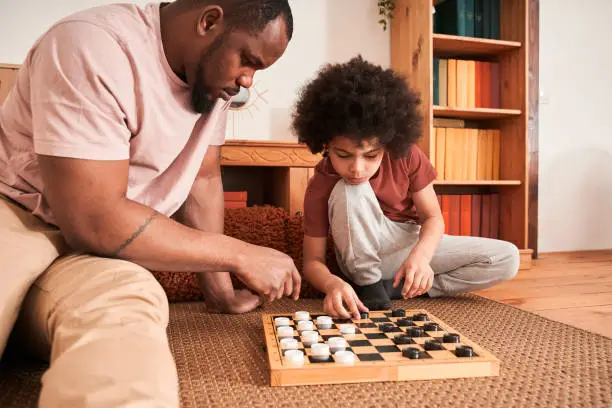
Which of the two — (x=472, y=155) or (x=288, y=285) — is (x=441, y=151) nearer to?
(x=472, y=155)

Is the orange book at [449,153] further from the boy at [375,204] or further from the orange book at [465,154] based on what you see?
the boy at [375,204]

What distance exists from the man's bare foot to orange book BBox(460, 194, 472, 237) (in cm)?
159

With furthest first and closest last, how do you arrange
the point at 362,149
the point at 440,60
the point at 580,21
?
1. the point at 580,21
2. the point at 440,60
3. the point at 362,149

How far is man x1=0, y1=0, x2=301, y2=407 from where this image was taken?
2.43 feet

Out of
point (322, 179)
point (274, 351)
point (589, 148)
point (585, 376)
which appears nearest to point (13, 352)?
point (274, 351)

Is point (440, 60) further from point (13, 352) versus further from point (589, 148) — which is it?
point (13, 352)

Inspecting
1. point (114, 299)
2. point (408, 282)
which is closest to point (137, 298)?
point (114, 299)

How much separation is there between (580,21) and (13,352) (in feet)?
10.7

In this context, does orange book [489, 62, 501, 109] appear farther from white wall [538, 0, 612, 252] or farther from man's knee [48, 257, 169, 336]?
man's knee [48, 257, 169, 336]

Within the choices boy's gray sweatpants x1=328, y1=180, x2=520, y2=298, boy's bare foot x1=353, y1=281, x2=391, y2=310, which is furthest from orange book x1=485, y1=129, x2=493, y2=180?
boy's bare foot x1=353, y1=281, x2=391, y2=310

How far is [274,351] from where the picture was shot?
89cm

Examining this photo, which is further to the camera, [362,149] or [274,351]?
[362,149]

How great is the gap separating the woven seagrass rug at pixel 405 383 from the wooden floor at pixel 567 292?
16cm

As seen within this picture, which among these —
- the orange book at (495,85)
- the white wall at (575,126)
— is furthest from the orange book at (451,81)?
the white wall at (575,126)
